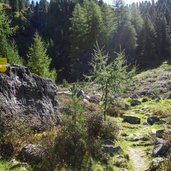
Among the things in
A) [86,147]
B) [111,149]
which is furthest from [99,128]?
[86,147]

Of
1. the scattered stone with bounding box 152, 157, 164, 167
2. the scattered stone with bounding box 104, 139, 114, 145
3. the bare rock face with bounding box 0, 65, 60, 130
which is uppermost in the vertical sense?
Answer: the bare rock face with bounding box 0, 65, 60, 130

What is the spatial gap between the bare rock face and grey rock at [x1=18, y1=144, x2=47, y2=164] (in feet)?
6.88

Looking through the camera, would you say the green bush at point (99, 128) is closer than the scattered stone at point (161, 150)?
No

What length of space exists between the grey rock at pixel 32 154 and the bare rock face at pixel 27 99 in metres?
2.10

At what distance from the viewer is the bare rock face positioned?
55.0 ft

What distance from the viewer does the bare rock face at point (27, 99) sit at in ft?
55.0

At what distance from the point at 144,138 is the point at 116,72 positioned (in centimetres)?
406

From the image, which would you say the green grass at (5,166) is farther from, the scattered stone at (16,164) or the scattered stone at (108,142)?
the scattered stone at (108,142)

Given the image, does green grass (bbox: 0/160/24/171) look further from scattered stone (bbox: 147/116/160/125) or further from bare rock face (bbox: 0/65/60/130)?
scattered stone (bbox: 147/116/160/125)

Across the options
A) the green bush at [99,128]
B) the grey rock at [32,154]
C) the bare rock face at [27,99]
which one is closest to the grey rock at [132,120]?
the bare rock face at [27,99]

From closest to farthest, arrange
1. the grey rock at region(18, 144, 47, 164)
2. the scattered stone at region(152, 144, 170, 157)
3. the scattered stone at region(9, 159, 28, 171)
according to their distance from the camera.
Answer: the scattered stone at region(9, 159, 28, 171) → the grey rock at region(18, 144, 47, 164) → the scattered stone at region(152, 144, 170, 157)

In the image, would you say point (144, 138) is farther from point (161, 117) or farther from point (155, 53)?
point (155, 53)

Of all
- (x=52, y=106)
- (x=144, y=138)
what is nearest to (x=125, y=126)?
(x=144, y=138)

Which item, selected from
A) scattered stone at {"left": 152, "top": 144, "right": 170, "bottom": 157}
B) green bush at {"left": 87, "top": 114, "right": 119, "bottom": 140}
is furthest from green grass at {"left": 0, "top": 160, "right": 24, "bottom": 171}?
scattered stone at {"left": 152, "top": 144, "right": 170, "bottom": 157}
